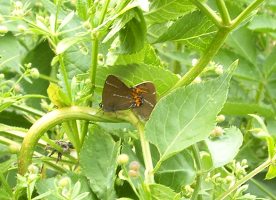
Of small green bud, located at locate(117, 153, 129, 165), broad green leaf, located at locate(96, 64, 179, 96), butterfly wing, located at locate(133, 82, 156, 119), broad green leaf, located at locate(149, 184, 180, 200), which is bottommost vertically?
broad green leaf, located at locate(149, 184, 180, 200)

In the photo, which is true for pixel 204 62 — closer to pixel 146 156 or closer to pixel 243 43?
pixel 146 156

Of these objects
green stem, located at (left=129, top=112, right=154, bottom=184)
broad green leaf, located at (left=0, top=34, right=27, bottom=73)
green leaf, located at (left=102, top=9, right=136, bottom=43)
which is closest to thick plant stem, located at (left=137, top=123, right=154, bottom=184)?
green stem, located at (left=129, top=112, right=154, bottom=184)

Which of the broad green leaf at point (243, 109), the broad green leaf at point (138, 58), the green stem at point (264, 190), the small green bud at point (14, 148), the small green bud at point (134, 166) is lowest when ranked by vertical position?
the green stem at point (264, 190)

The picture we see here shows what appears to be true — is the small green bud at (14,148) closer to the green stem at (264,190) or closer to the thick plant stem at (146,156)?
the thick plant stem at (146,156)

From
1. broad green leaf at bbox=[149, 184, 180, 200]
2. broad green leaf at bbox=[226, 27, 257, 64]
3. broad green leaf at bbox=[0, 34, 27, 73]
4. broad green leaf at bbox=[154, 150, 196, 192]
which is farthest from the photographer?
broad green leaf at bbox=[226, 27, 257, 64]

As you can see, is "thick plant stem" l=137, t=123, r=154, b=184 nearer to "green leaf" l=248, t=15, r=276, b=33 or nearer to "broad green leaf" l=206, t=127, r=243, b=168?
"broad green leaf" l=206, t=127, r=243, b=168

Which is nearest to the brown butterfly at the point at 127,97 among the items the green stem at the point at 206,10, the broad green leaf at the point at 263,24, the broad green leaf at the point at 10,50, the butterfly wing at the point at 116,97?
the butterfly wing at the point at 116,97

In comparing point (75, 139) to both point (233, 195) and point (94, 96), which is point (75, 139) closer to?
point (94, 96)
